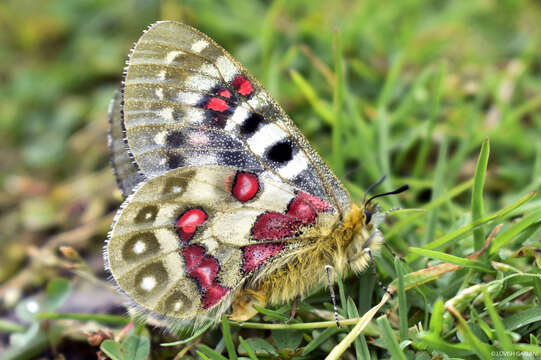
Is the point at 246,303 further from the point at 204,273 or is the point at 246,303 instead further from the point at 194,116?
the point at 194,116

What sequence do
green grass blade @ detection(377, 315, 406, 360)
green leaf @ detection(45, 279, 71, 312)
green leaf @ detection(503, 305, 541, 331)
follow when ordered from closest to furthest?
green grass blade @ detection(377, 315, 406, 360) < green leaf @ detection(503, 305, 541, 331) < green leaf @ detection(45, 279, 71, 312)

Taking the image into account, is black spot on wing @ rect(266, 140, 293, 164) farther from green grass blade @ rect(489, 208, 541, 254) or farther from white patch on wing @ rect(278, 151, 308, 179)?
green grass blade @ rect(489, 208, 541, 254)

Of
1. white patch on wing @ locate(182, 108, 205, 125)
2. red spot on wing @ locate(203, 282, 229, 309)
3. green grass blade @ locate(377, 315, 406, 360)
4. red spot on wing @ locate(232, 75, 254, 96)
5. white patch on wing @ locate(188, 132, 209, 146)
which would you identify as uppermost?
red spot on wing @ locate(232, 75, 254, 96)

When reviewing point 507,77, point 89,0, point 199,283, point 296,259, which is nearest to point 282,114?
point 296,259

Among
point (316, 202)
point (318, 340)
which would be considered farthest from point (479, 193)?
point (318, 340)

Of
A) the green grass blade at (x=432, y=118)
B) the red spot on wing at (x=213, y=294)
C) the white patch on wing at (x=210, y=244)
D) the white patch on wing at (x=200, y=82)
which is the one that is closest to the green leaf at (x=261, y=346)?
the red spot on wing at (x=213, y=294)

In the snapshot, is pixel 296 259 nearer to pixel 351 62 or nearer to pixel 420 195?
pixel 420 195

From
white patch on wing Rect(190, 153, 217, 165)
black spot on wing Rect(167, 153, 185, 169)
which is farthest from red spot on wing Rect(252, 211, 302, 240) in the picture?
black spot on wing Rect(167, 153, 185, 169)

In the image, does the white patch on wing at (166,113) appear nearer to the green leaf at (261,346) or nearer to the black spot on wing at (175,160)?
→ the black spot on wing at (175,160)
